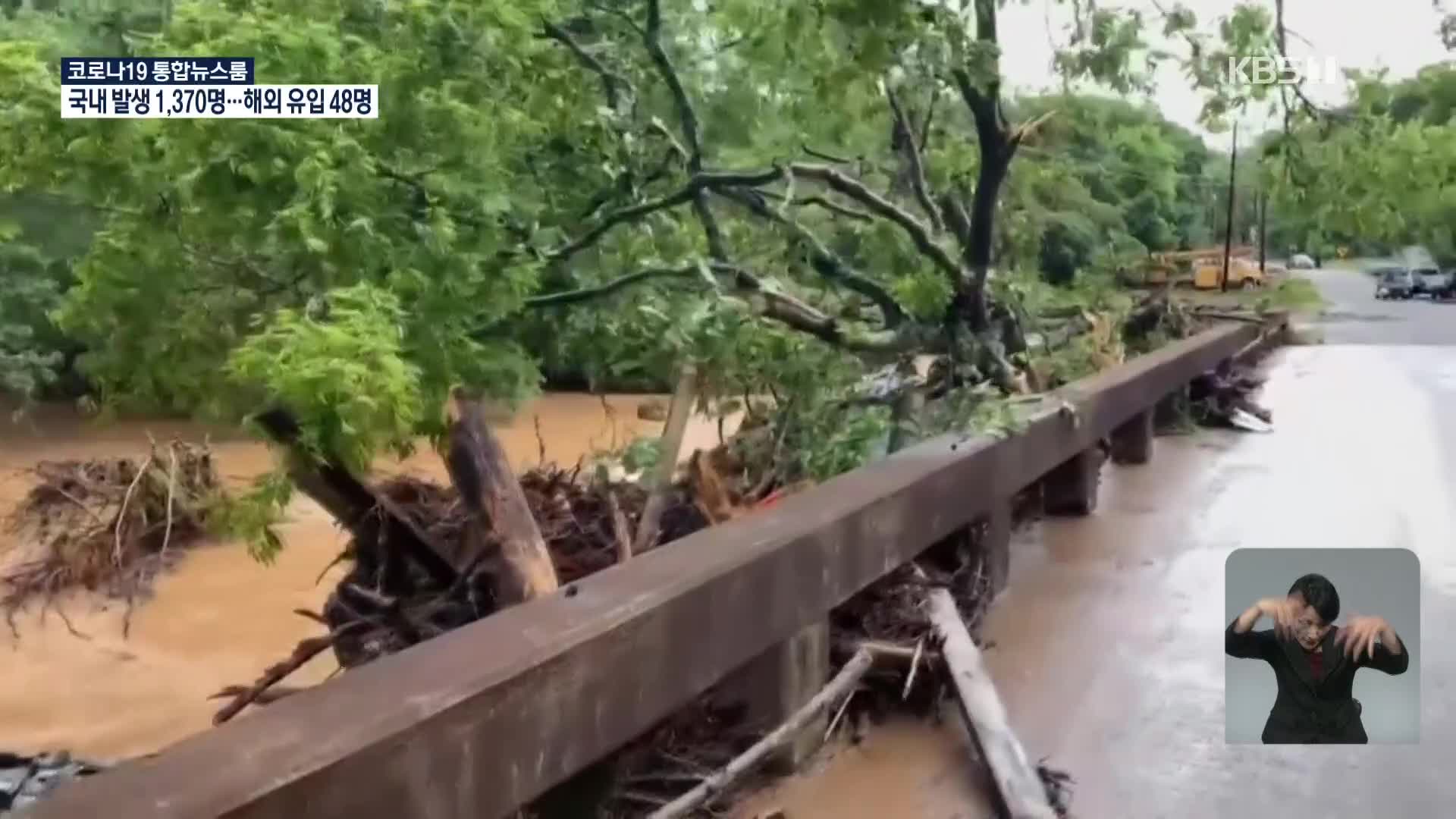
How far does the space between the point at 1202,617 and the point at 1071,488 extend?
212cm

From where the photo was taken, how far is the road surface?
268 centimetres

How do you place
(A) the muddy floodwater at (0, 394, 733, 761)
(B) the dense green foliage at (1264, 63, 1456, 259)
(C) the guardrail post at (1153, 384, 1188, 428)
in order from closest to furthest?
(B) the dense green foliage at (1264, 63, 1456, 259) < (A) the muddy floodwater at (0, 394, 733, 761) < (C) the guardrail post at (1153, 384, 1188, 428)

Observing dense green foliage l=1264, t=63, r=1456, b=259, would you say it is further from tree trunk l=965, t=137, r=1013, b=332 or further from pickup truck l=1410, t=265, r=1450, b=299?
tree trunk l=965, t=137, r=1013, b=332

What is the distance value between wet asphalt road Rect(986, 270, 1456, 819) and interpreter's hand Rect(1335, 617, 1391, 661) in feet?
0.77

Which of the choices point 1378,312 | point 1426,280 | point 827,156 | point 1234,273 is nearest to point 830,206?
point 827,156

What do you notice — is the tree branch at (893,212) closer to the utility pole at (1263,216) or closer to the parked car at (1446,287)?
the utility pole at (1263,216)

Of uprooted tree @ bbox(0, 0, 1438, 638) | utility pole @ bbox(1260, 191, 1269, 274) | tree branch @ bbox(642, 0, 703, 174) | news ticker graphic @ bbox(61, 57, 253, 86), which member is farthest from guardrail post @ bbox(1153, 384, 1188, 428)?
news ticker graphic @ bbox(61, 57, 253, 86)

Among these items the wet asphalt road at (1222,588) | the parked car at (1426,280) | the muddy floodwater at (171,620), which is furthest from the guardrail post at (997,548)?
the muddy floodwater at (171,620)

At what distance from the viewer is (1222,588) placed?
307 cm

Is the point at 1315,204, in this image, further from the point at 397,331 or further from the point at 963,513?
the point at 397,331

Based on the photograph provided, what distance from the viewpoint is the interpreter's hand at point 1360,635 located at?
7.42 ft

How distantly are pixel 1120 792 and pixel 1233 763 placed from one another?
0.23m

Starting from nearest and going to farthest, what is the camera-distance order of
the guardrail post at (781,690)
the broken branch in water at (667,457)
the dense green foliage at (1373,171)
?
the guardrail post at (781,690)
the dense green foliage at (1373,171)
the broken branch in water at (667,457)

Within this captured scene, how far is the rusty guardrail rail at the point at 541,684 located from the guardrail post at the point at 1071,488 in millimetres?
1855
